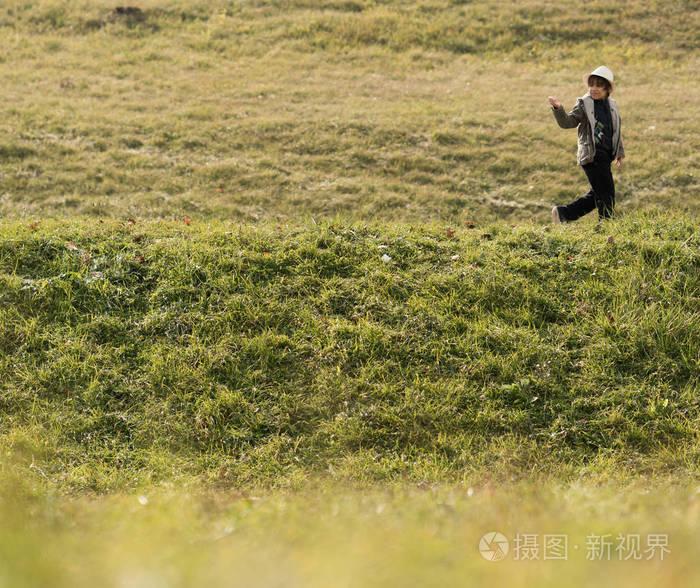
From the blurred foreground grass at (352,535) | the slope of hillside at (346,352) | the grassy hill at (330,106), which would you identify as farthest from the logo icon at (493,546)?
the grassy hill at (330,106)

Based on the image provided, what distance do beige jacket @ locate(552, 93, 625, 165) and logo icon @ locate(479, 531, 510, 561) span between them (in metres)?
5.21

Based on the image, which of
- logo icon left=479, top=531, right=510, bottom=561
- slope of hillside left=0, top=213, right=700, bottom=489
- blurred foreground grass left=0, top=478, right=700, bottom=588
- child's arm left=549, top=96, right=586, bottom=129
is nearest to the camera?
blurred foreground grass left=0, top=478, right=700, bottom=588

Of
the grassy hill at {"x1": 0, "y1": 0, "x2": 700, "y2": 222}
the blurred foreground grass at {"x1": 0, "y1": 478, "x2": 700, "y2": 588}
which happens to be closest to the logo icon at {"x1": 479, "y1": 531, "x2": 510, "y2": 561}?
the blurred foreground grass at {"x1": 0, "y1": 478, "x2": 700, "y2": 588}

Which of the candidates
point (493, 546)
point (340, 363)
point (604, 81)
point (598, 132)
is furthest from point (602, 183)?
point (493, 546)

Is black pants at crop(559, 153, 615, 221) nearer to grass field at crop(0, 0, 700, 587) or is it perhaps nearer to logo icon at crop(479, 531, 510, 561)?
grass field at crop(0, 0, 700, 587)

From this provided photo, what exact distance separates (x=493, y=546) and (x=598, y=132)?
561cm

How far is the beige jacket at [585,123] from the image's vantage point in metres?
6.61

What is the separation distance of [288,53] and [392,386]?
14.5 meters

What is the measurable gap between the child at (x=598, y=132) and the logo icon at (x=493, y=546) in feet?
17.0

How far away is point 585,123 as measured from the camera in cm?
670

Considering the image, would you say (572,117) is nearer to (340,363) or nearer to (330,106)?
(340,363)

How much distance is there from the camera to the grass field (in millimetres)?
2488

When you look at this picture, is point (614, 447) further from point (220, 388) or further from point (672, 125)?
point (672, 125)

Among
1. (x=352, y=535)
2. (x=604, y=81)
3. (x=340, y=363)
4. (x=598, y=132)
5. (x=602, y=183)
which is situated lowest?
(x=340, y=363)
